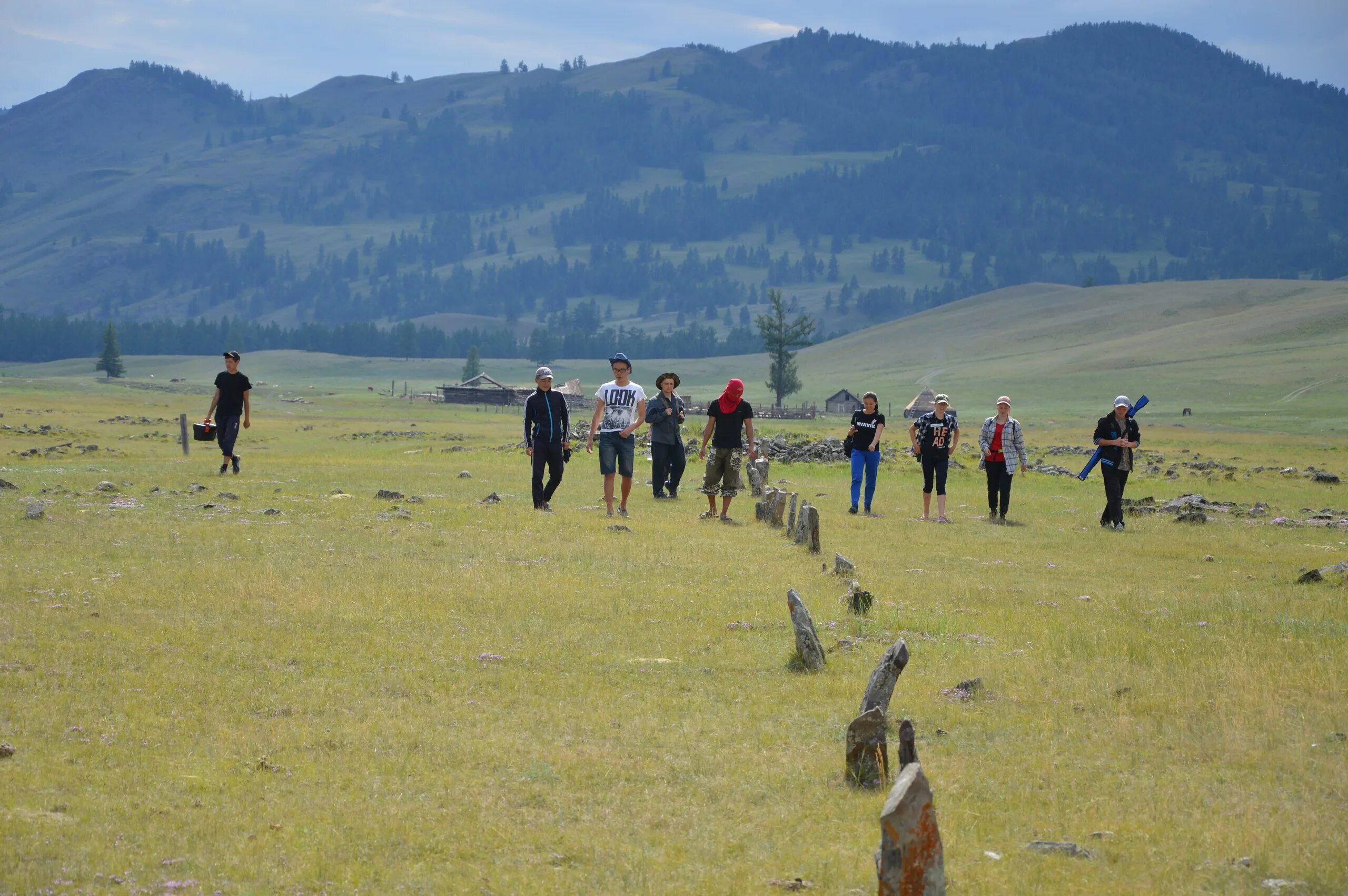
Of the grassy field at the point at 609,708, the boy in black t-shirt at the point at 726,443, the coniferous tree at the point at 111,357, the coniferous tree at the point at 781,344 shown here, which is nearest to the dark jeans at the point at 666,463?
the boy in black t-shirt at the point at 726,443

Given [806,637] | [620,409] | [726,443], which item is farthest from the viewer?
[726,443]

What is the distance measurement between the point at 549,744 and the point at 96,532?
1091 cm

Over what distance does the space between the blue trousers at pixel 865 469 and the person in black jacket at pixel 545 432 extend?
257 inches

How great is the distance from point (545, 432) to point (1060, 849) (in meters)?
16.5

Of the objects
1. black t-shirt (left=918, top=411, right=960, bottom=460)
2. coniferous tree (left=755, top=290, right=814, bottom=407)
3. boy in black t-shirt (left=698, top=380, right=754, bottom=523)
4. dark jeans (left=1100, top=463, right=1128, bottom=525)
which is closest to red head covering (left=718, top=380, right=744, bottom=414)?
boy in black t-shirt (left=698, top=380, right=754, bottom=523)

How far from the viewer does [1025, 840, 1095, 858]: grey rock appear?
7.16 m

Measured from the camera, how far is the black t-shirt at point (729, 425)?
80.5ft

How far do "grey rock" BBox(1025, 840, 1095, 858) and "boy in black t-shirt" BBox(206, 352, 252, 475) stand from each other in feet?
76.0

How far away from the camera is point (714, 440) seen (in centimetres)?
2475

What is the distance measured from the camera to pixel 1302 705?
1033 centimetres

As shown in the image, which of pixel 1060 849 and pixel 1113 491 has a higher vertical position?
pixel 1113 491

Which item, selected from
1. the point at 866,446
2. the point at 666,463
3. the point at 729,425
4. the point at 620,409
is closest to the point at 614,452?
the point at 620,409

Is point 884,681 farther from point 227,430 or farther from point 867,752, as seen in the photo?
point 227,430

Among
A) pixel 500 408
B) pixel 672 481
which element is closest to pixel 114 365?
pixel 500 408
